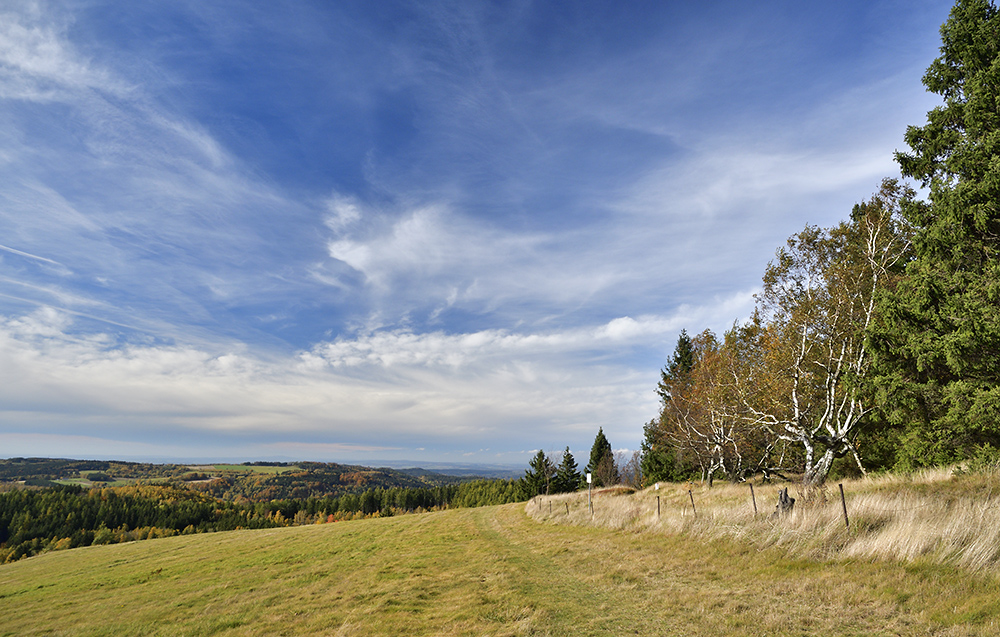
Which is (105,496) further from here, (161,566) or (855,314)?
(855,314)

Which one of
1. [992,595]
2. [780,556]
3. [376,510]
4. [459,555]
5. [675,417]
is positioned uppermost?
[675,417]

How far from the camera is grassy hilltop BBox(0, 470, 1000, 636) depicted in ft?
23.8

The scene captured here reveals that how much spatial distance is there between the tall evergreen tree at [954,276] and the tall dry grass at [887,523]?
2.18m

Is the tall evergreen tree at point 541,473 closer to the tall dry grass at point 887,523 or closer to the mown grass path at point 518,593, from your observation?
the mown grass path at point 518,593

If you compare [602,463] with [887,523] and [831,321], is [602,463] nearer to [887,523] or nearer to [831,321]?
[831,321]

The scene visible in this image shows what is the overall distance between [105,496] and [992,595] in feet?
568

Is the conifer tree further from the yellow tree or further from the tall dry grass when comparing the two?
the tall dry grass

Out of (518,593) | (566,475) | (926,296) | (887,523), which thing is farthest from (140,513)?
(926,296)

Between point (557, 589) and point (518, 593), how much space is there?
110 cm

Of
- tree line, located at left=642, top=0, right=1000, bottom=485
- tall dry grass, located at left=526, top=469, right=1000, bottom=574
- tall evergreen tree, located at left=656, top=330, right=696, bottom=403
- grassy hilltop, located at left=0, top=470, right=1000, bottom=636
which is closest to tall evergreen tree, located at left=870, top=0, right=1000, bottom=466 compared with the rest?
tree line, located at left=642, top=0, right=1000, bottom=485

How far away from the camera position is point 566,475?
66.3 metres

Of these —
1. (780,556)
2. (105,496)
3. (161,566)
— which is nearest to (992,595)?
(780,556)

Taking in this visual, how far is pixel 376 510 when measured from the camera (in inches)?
5512

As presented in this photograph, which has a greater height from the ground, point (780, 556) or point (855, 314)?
point (855, 314)
